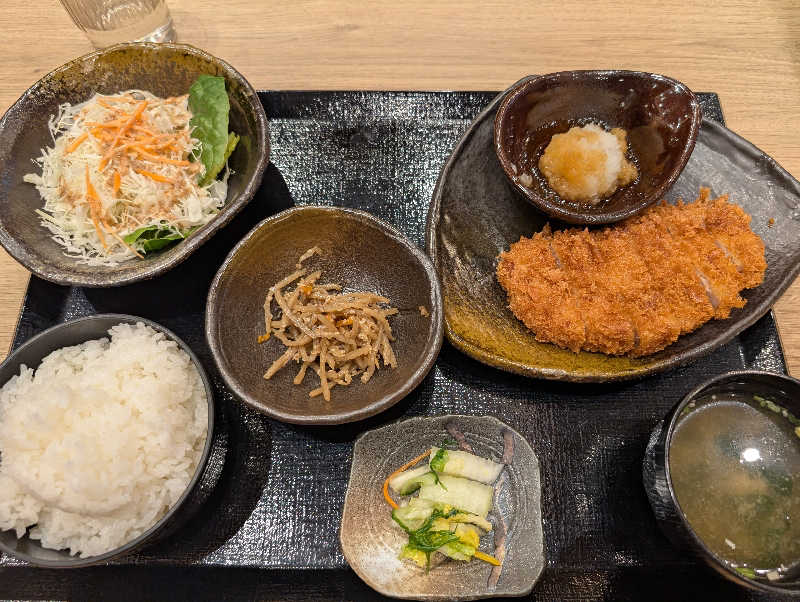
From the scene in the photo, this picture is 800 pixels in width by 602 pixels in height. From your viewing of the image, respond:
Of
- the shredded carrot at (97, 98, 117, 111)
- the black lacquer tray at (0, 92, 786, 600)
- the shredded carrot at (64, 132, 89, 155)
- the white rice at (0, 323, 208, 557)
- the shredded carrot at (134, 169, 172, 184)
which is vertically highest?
the shredded carrot at (97, 98, 117, 111)

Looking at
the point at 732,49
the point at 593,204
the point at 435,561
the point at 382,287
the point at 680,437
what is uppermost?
the point at 732,49

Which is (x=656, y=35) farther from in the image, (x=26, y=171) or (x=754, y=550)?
(x=26, y=171)

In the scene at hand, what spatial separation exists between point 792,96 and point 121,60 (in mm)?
3486

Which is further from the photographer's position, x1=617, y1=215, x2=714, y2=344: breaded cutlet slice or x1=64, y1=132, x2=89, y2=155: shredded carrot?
x1=64, y1=132, x2=89, y2=155: shredded carrot

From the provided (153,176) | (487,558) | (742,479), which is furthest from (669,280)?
(153,176)

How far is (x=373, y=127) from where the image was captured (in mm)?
2633

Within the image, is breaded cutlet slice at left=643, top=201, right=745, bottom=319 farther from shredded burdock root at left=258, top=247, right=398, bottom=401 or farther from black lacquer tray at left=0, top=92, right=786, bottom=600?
shredded burdock root at left=258, top=247, right=398, bottom=401

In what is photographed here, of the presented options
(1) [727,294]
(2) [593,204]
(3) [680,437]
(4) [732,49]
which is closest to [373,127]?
(2) [593,204]

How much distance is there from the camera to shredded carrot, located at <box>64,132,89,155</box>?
2.30m

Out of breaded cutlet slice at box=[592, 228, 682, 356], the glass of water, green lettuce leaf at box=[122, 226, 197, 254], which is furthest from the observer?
the glass of water

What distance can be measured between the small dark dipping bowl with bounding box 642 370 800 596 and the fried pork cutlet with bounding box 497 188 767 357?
0.90 ft

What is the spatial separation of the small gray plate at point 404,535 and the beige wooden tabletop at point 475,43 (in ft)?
6.15

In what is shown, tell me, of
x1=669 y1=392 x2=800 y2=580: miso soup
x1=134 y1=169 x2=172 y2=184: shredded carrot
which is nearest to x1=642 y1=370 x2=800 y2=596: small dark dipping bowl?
x1=669 y1=392 x2=800 y2=580: miso soup

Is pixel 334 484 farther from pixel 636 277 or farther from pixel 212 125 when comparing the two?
pixel 212 125
